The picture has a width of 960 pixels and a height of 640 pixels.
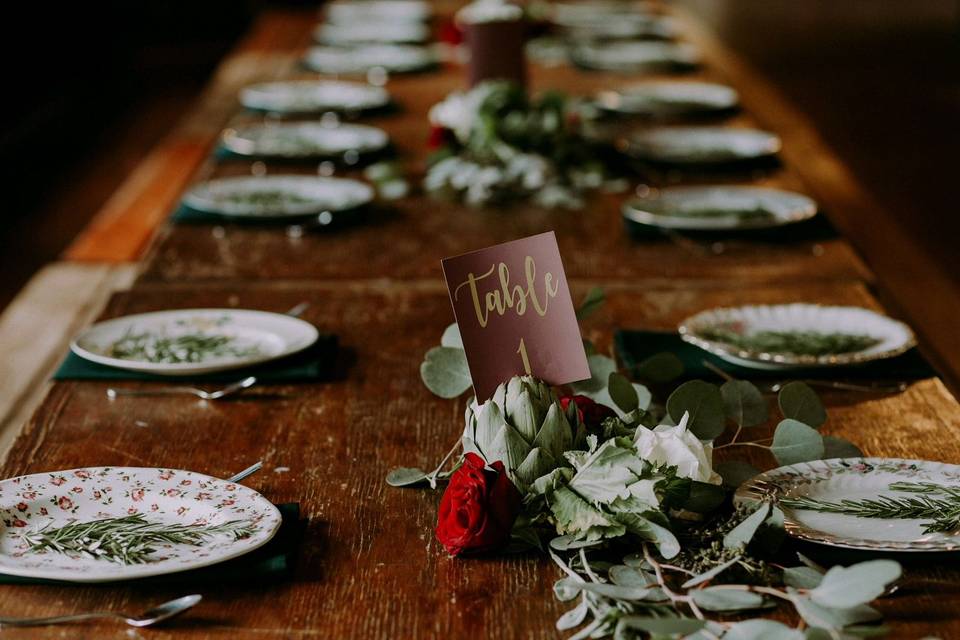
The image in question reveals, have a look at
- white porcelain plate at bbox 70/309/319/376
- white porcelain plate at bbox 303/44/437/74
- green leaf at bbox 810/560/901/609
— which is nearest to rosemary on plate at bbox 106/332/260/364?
white porcelain plate at bbox 70/309/319/376

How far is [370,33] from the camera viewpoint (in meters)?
4.10

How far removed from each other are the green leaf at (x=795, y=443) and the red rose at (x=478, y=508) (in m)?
0.28

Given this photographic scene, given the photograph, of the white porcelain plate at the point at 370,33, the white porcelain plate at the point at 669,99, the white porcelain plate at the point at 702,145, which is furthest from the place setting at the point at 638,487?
the white porcelain plate at the point at 370,33

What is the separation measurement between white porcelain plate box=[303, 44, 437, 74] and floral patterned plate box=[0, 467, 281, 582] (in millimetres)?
2628

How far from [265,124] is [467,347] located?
1.94 m

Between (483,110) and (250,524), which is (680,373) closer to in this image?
(250,524)

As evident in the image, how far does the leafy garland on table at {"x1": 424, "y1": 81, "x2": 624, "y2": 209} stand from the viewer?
7.17 feet

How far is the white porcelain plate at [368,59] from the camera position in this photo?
11.5ft

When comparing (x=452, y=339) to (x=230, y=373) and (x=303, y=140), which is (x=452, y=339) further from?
(x=303, y=140)

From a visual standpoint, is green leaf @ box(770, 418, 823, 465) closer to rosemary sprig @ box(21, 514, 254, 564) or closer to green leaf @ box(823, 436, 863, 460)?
green leaf @ box(823, 436, 863, 460)

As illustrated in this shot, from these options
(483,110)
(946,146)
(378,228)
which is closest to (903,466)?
(378,228)

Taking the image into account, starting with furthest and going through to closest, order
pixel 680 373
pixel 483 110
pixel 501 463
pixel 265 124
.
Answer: pixel 265 124, pixel 483 110, pixel 680 373, pixel 501 463

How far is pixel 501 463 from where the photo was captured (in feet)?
2.95

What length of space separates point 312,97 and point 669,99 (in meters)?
0.91
